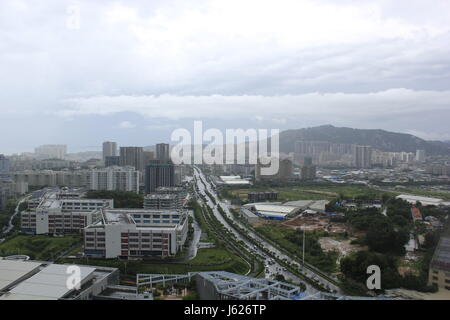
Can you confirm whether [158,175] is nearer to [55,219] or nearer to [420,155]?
[55,219]

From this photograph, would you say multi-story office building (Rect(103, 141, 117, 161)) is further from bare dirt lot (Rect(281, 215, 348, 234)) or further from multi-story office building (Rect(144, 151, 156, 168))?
bare dirt lot (Rect(281, 215, 348, 234))

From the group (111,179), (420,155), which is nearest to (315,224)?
(111,179)

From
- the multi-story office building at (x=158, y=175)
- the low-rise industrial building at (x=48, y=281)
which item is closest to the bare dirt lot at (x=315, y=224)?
the multi-story office building at (x=158, y=175)

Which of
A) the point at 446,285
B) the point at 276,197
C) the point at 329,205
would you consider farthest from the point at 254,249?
the point at 276,197

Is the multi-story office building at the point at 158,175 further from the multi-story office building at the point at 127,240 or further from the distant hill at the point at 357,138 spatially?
the distant hill at the point at 357,138

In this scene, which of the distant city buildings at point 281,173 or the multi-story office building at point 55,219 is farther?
the distant city buildings at point 281,173

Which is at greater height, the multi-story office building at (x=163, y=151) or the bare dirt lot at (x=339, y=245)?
the multi-story office building at (x=163, y=151)

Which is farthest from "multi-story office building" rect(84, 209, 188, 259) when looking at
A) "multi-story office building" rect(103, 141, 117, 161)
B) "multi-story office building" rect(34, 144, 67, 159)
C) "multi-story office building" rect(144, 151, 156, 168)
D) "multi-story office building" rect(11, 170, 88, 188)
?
"multi-story office building" rect(34, 144, 67, 159)
